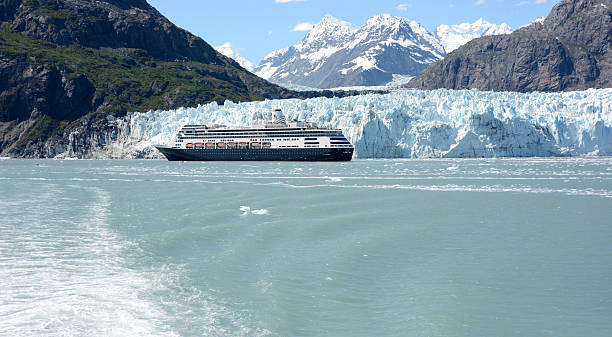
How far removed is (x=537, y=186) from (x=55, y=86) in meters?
129

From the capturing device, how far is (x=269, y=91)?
185 m

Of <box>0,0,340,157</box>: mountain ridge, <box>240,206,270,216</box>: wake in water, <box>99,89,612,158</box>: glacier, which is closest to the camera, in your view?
<box>240,206,270,216</box>: wake in water

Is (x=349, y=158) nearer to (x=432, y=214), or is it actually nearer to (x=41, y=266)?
(x=432, y=214)

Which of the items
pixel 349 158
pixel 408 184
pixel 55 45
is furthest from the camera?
pixel 55 45

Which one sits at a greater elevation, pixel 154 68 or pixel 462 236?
pixel 154 68

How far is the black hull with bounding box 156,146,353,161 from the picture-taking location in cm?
8144

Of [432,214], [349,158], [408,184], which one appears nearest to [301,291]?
[432,214]

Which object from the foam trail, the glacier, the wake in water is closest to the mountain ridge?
the glacier

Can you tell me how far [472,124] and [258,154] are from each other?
33243 millimetres

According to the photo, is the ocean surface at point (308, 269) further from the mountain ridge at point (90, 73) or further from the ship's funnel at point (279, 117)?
the mountain ridge at point (90, 73)

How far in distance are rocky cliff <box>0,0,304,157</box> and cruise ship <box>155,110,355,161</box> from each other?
33.7 metres

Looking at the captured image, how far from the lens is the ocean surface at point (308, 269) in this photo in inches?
413

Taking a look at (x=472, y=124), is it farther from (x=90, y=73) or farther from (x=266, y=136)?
(x=90, y=73)

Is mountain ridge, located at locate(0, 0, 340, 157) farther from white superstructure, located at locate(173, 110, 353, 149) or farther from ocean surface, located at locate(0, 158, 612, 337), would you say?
ocean surface, located at locate(0, 158, 612, 337)
